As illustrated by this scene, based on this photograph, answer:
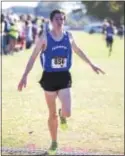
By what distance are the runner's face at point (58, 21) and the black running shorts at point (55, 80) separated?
23.5 inches

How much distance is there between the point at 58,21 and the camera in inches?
274

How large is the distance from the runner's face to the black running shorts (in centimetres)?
60

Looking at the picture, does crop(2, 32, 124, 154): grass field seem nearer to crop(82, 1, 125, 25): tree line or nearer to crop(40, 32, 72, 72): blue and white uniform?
crop(40, 32, 72, 72): blue and white uniform

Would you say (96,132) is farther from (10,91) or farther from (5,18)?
(5,18)

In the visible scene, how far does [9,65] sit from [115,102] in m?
9.03

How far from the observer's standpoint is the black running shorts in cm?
703

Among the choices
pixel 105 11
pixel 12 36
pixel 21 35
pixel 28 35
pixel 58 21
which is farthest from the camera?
pixel 105 11

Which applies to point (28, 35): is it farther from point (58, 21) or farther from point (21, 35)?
point (58, 21)

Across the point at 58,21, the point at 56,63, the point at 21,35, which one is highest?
the point at 58,21

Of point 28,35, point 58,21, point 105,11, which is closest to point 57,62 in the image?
point 58,21

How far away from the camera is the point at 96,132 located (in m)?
9.02

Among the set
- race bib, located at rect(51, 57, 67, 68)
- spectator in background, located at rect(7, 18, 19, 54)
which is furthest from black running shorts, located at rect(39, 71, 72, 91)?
spectator in background, located at rect(7, 18, 19, 54)

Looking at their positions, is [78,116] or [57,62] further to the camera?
[78,116]

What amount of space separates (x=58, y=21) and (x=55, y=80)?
2.48 ft
